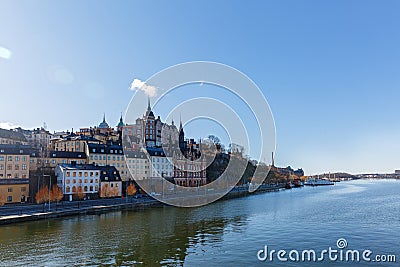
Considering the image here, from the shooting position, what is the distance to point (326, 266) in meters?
13.1

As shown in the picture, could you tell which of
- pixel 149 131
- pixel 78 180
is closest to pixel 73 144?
pixel 78 180

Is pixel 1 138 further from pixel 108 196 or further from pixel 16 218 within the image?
pixel 16 218

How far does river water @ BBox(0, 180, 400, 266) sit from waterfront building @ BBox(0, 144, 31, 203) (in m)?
8.33

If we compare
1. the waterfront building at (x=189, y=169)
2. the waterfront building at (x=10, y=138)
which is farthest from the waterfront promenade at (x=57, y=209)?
the waterfront building at (x=10, y=138)

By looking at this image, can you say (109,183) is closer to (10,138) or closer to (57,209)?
(57,209)

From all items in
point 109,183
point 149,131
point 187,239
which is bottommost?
point 187,239

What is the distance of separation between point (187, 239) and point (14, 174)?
20.8m

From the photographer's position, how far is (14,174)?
30.9 meters

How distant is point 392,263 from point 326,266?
256cm

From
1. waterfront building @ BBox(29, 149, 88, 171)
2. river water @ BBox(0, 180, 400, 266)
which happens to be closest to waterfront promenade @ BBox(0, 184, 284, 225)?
river water @ BBox(0, 180, 400, 266)

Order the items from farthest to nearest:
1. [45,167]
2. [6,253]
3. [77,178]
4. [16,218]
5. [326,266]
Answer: [45,167] < [77,178] < [16,218] < [6,253] < [326,266]

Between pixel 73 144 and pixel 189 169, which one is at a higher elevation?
pixel 73 144

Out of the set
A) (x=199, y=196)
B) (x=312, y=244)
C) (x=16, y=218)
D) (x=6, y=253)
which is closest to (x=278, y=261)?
(x=312, y=244)

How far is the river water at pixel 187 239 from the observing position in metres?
13.7
